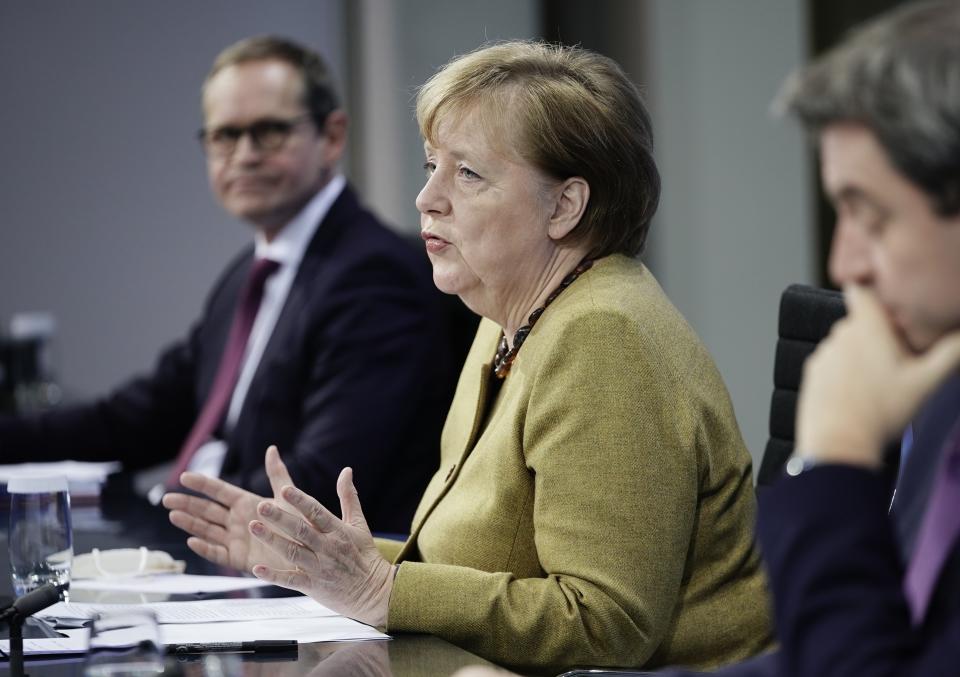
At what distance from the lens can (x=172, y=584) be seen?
1.86 meters

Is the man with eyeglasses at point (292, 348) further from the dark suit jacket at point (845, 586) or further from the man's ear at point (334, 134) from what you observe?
the dark suit jacket at point (845, 586)

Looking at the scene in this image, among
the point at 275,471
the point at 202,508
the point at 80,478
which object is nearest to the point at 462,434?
the point at 275,471

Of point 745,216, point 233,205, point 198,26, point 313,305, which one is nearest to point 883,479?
point 313,305

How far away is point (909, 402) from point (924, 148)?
0.20 meters

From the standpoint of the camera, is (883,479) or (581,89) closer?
(883,479)

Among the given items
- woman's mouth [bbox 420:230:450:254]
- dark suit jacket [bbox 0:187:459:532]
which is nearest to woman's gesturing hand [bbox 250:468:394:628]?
woman's mouth [bbox 420:230:450:254]

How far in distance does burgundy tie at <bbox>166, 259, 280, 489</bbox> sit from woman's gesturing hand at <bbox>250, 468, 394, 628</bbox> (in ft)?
5.33

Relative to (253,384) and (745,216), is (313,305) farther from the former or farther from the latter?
(745,216)

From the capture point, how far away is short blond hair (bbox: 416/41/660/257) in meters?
1.69

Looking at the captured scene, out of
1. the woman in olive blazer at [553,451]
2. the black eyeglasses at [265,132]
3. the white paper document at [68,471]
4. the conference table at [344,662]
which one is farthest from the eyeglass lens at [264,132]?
the conference table at [344,662]

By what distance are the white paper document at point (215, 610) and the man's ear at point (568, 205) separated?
552 millimetres

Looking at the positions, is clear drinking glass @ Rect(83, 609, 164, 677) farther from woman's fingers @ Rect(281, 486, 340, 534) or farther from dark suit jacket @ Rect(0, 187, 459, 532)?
dark suit jacket @ Rect(0, 187, 459, 532)

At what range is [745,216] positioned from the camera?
4.69 metres

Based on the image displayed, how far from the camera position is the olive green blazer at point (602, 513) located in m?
1.47
